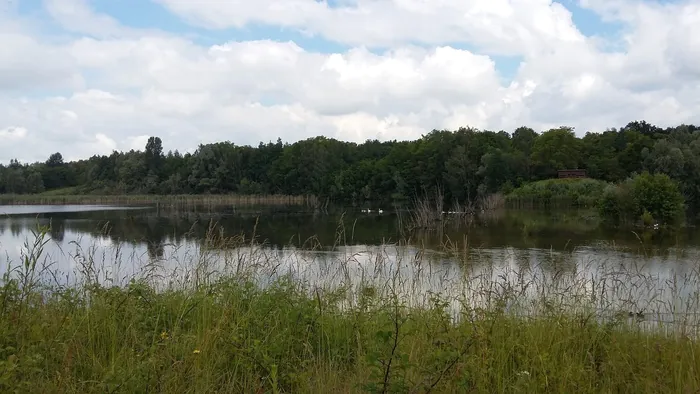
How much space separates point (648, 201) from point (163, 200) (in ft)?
250

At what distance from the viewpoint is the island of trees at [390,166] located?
239 feet

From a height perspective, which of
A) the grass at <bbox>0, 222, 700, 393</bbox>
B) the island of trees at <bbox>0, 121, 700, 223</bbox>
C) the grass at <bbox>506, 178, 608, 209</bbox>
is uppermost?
the island of trees at <bbox>0, 121, 700, 223</bbox>

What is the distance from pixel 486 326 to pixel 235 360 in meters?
2.31

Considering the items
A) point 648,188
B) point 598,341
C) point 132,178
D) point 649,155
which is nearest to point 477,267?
point 598,341

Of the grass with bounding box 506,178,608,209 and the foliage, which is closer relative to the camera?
the foliage

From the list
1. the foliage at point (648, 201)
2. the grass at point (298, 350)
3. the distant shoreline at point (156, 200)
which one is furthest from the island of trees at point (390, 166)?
the grass at point (298, 350)

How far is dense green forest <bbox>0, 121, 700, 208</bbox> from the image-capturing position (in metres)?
73.2

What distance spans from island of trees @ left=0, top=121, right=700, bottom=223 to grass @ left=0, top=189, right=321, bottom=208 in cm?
688

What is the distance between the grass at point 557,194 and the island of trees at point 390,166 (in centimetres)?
148

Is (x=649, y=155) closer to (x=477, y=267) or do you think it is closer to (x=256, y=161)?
(x=477, y=267)

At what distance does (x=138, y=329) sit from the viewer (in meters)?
4.74

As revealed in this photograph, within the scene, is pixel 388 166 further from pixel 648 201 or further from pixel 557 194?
pixel 648 201

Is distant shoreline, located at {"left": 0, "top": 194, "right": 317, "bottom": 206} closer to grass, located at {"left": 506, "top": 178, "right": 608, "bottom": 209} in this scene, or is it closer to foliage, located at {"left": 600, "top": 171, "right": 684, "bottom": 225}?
grass, located at {"left": 506, "top": 178, "right": 608, "bottom": 209}

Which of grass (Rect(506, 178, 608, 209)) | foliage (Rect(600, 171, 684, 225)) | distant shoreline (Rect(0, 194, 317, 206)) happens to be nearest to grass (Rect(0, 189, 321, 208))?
distant shoreline (Rect(0, 194, 317, 206))
